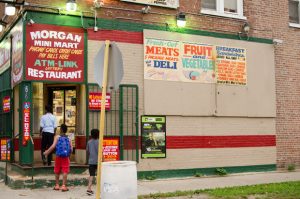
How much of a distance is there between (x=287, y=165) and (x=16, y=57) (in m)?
10.2

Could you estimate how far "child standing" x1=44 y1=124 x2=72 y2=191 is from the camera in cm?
1130

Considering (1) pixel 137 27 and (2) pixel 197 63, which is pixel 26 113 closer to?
(1) pixel 137 27

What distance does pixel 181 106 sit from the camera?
47.8ft

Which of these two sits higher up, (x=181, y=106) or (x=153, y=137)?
(x=181, y=106)

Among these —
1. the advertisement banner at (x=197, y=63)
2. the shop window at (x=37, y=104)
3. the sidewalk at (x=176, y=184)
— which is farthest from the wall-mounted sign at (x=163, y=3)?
the sidewalk at (x=176, y=184)

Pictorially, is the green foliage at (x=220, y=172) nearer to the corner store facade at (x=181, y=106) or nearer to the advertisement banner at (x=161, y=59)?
the corner store facade at (x=181, y=106)

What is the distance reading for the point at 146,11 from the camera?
1420 centimetres

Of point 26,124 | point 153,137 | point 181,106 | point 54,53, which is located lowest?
point 153,137

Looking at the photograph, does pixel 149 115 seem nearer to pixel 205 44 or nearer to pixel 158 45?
pixel 158 45

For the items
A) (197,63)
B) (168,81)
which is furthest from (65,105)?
(197,63)

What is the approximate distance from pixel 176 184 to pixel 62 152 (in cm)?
352

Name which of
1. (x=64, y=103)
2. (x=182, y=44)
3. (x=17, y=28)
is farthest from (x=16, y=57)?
(x=182, y=44)

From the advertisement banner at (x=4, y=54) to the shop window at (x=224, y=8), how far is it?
257 inches

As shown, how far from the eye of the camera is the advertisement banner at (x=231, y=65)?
609 inches
